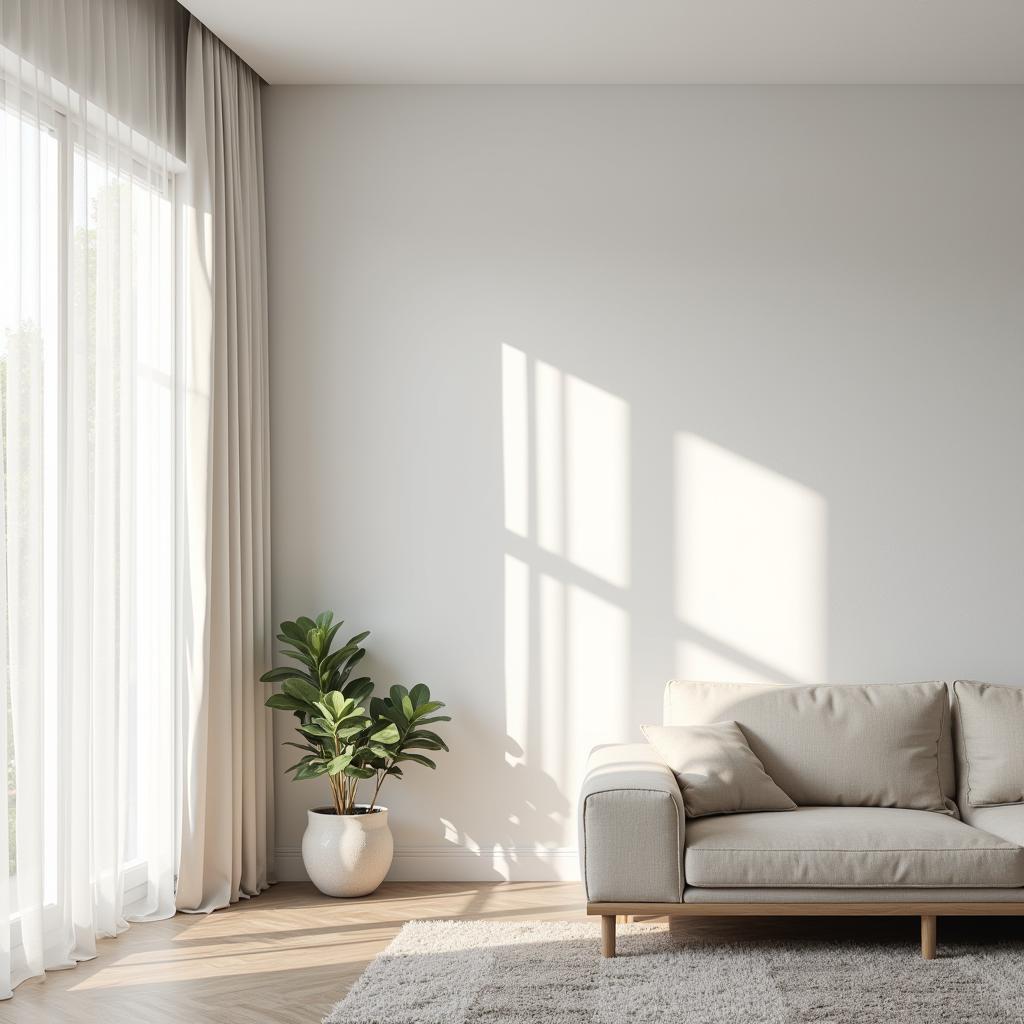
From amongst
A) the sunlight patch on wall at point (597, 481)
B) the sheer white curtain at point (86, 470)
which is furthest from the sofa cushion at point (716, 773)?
the sheer white curtain at point (86, 470)

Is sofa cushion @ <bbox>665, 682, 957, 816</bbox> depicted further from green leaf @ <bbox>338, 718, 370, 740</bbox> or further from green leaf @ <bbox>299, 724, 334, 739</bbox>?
green leaf @ <bbox>299, 724, 334, 739</bbox>

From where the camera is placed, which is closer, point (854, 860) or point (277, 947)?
point (854, 860)

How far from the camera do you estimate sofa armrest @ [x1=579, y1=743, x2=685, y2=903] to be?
3.45 meters

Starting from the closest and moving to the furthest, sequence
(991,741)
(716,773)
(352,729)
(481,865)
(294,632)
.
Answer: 1. (716,773)
2. (991,741)
3. (352,729)
4. (294,632)
5. (481,865)

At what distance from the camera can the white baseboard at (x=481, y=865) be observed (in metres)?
4.55

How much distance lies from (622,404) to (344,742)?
69.4 inches

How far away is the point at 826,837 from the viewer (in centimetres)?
351

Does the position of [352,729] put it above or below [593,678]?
below

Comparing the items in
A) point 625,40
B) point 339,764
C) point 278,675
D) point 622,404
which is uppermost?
point 625,40

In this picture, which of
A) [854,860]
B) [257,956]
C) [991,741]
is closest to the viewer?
[854,860]

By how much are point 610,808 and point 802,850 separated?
0.61 metres

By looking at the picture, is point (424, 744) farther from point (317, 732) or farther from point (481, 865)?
point (481, 865)

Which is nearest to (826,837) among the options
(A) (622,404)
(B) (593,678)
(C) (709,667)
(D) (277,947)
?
(C) (709,667)

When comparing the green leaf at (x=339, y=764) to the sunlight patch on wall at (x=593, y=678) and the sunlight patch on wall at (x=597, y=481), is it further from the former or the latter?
the sunlight patch on wall at (x=597, y=481)
